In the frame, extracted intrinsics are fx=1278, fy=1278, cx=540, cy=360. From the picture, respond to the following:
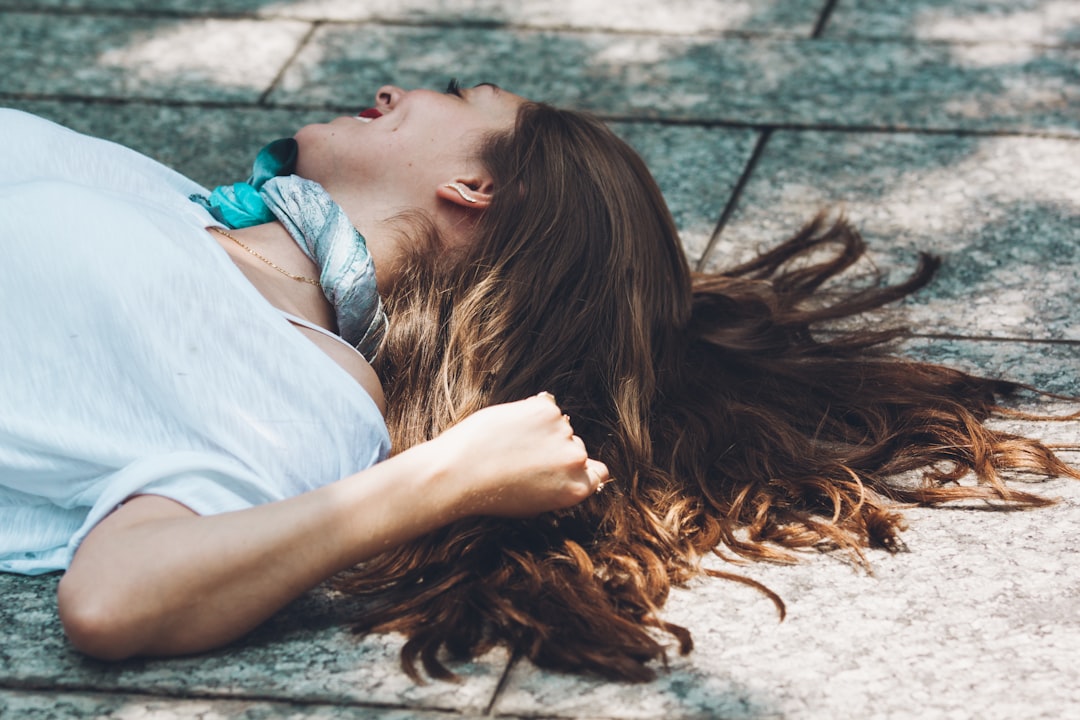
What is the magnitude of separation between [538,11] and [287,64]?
1021mm

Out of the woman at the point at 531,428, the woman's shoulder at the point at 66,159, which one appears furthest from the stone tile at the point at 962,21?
the woman's shoulder at the point at 66,159

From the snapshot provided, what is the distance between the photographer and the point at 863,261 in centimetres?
347

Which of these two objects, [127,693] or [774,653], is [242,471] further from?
[774,653]

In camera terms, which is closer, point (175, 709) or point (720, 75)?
point (175, 709)

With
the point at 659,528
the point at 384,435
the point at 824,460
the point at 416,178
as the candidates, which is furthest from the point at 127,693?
the point at 824,460

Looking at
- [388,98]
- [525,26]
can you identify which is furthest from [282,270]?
[525,26]

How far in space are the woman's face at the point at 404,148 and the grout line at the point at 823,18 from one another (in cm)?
231

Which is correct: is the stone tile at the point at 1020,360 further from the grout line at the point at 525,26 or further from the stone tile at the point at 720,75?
the grout line at the point at 525,26

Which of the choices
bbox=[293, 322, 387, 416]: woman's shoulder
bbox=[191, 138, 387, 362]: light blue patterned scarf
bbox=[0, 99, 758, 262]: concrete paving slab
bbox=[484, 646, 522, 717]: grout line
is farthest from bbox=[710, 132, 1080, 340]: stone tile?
bbox=[484, 646, 522, 717]: grout line

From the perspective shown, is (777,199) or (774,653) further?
(777,199)

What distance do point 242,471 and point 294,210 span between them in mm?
677

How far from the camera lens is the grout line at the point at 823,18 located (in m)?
4.77

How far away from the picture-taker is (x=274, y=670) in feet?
6.62

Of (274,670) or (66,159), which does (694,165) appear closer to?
(66,159)
